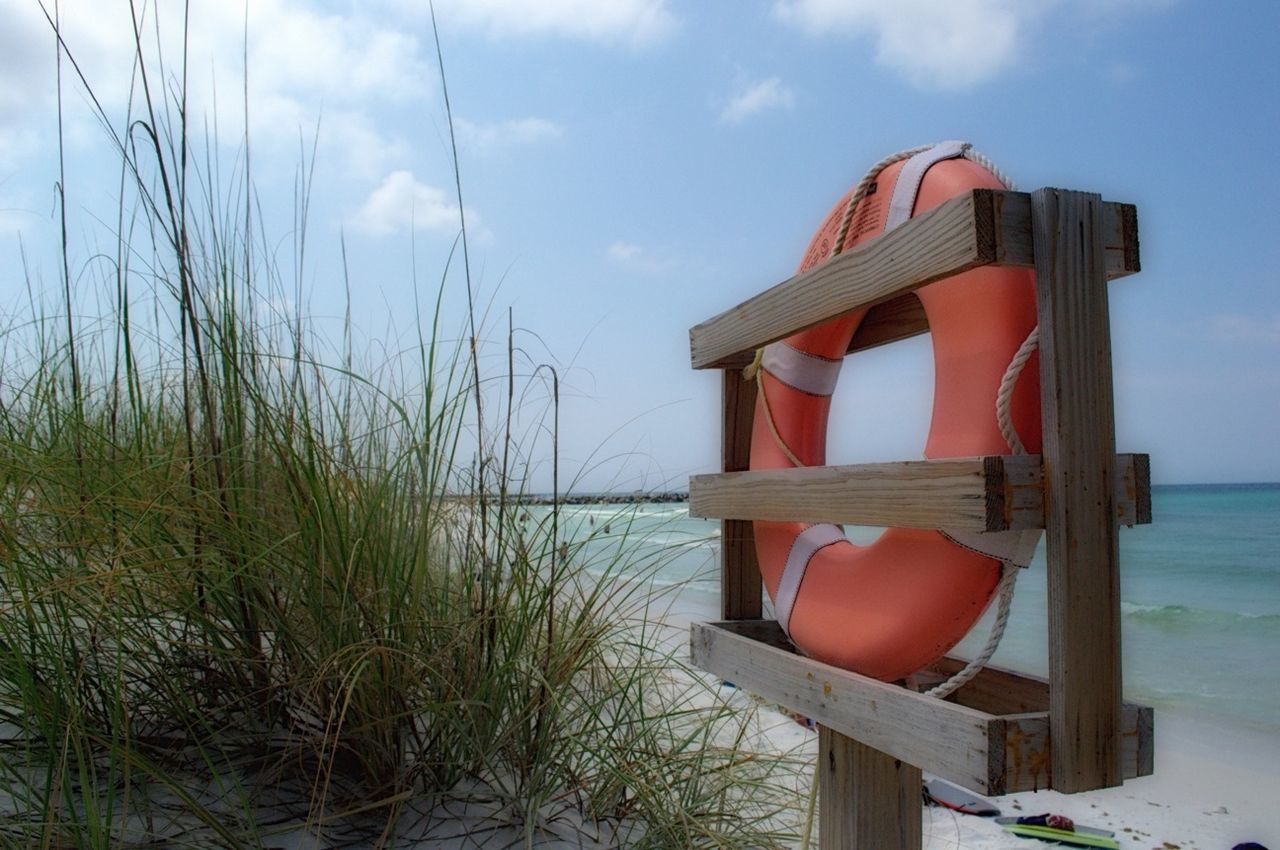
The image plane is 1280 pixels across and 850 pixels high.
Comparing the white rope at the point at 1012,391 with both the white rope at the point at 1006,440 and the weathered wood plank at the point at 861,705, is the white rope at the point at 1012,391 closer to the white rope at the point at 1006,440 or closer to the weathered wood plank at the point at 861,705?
the white rope at the point at 1006,440

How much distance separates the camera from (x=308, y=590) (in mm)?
1745

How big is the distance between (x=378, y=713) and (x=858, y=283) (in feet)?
3.66

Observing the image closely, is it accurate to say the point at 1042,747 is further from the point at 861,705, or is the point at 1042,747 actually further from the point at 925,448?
the point at 925,448

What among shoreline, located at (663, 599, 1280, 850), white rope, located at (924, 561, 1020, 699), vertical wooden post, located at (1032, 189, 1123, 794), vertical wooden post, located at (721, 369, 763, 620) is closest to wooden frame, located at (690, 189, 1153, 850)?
vertical wooden post, located at (1032, 189, 1123, 794)

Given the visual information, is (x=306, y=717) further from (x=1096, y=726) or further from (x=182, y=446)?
(x=1096, y=726)

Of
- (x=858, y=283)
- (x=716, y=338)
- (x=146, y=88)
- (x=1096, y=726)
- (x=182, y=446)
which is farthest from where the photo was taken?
(x=182, y=446)

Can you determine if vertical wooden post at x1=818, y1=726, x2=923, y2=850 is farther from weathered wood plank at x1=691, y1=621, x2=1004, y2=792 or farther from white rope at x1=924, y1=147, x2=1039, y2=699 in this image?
white rope at x1=924, y1=147, x2=1039, y2=699

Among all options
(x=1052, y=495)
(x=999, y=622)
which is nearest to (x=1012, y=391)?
(x=1052, y=495)

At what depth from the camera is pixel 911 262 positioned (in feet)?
4.81

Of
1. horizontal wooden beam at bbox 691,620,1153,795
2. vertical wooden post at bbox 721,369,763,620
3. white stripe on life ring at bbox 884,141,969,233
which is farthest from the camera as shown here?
vertical wooden post at bbox 721,369,763,620

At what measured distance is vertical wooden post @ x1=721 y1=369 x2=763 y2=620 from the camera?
Result: 7.21ft

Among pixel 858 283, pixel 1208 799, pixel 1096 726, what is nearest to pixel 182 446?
pixel 858 283

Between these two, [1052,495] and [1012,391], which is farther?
[1012,391]

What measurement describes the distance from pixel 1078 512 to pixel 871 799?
0.78 m
